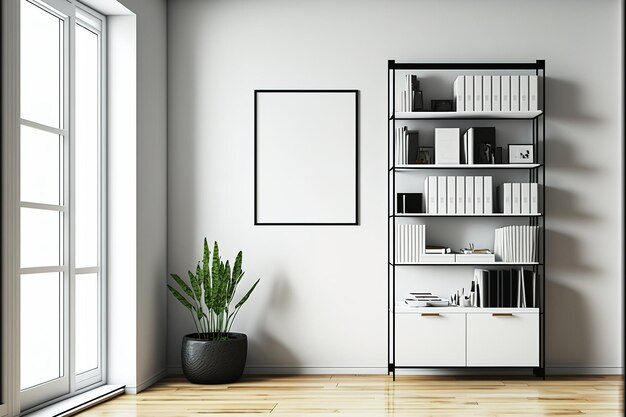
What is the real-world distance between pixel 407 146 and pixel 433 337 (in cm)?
129

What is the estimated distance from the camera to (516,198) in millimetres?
5285

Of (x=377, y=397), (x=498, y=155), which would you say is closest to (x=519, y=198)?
(x=498, y=155)

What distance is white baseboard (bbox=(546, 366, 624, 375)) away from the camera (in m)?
5.53

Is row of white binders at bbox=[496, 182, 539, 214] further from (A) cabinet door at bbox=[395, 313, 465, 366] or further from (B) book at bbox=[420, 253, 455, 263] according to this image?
(A) cabinet door at bbox=[395, 313, 465, 366]

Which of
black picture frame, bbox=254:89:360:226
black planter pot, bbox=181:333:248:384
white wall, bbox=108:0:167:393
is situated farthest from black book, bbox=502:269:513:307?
white wall, bbox=108:0:167:393

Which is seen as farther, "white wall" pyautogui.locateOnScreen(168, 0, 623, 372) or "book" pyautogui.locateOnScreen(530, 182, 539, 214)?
"white wall" pyautogui.locateOnScreen(168, 0, 623, 372)

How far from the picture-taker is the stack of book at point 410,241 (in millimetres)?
5301

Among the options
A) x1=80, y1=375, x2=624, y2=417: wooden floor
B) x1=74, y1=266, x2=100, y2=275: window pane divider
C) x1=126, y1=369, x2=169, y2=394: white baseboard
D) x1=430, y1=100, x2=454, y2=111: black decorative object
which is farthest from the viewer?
x1=430, y1=100, x2=454, y2=111: black decorative object

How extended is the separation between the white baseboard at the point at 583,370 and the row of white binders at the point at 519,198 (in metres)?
1.15

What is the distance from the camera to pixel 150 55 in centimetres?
530

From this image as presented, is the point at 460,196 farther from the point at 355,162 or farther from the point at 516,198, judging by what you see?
the point at 355,162

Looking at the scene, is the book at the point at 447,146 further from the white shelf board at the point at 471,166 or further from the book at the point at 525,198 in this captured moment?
the book at the point at 525,198

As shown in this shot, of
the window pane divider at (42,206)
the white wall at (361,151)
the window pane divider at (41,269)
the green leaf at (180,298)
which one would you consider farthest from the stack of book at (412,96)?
the window pane divider at (41,269)

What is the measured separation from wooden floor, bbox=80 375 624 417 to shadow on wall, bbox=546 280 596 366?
7.6 inches
